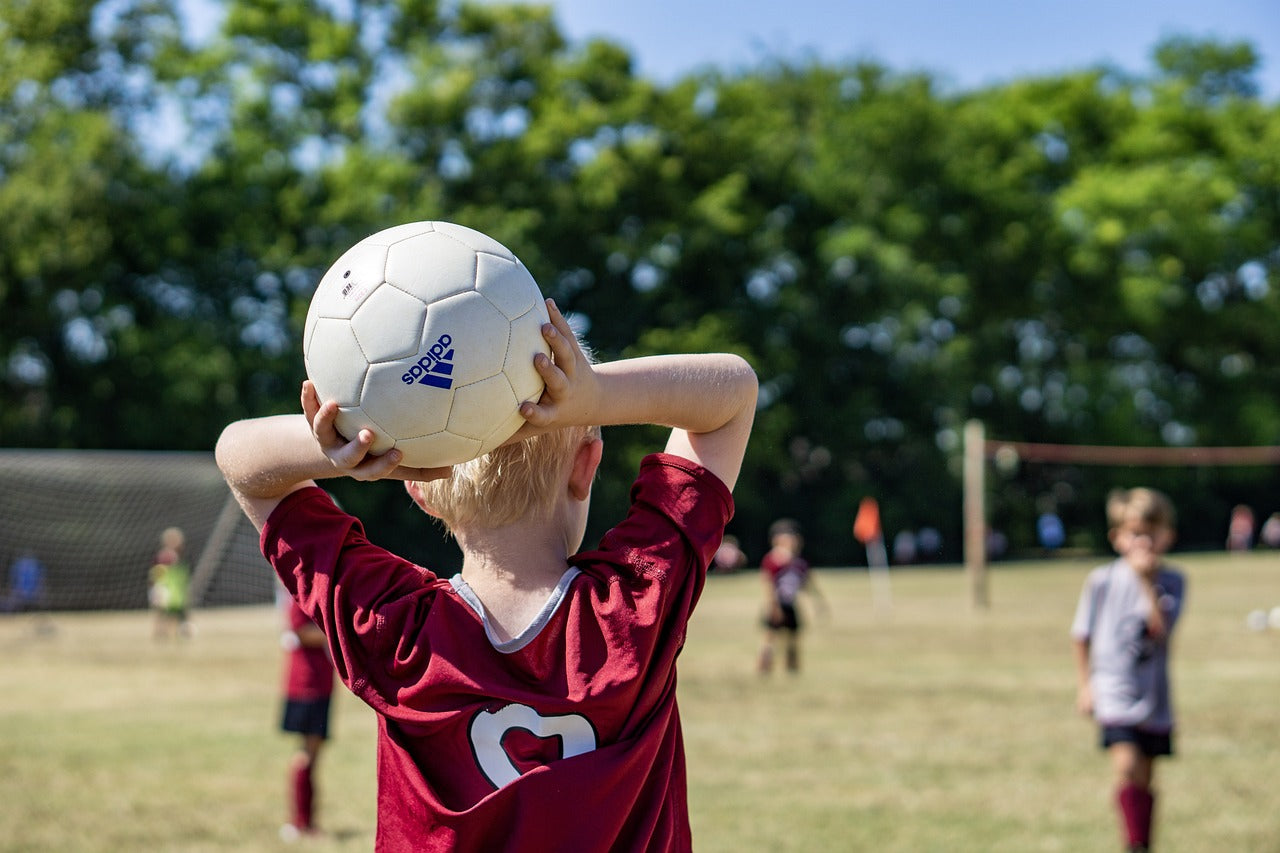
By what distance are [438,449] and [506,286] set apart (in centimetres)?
24

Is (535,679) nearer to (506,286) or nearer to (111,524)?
(506,286)

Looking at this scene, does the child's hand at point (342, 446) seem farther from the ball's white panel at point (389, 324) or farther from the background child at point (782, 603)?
the background child at point (782, 603)

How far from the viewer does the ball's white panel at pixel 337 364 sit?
1786 millimetres

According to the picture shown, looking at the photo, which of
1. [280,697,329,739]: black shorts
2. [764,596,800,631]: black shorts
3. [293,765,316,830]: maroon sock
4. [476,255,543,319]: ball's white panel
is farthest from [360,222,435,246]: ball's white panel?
[764,596,800,631]: black shorts

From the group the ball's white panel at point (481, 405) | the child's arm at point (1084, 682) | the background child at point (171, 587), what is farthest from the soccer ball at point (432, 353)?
the background child at point (171, 587)

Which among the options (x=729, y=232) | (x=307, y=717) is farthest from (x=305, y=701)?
(x=729, y=232)

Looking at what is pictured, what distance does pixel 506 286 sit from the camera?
6.01 ft

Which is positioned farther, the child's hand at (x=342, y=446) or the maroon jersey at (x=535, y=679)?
the maroon jersey at (x=535, y=679)

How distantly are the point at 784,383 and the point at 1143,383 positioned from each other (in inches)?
592

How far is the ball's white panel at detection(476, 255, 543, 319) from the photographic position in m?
1.81

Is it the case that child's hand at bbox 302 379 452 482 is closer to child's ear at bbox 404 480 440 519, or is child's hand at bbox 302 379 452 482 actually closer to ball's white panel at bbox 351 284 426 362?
ball's white panel at bbox 351 284 426 362

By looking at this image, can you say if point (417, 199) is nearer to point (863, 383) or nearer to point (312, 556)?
point (863, 383)

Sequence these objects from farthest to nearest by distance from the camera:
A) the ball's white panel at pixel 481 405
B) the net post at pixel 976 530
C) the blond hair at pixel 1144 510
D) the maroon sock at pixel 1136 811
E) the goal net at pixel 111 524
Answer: the net post at pixel 976 530 < the goal net at pixel 111 524 < the blond hair at pixel 1144 510 < the maroon sock at pixel 1136 811 < the ball's white panel at pixel 481 405

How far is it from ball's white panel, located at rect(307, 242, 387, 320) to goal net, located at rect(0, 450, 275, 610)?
19.2 m
